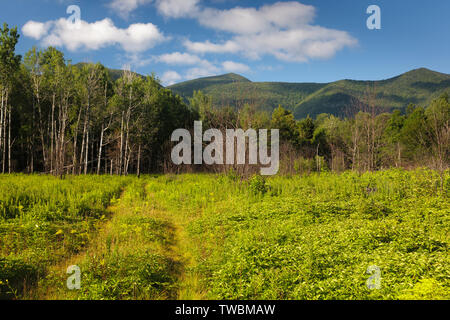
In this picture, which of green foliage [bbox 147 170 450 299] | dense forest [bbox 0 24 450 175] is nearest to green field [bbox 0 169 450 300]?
green foliage [bbox 147 170 450 299]

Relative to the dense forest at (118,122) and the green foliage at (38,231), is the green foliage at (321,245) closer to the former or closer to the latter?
the green foliage at (38,231)

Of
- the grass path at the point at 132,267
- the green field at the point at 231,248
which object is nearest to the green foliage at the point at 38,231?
the green field at the point at 231,248

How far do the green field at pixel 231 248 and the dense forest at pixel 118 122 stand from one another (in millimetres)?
5841

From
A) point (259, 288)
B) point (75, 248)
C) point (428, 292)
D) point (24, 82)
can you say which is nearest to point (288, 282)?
point (259, 288)

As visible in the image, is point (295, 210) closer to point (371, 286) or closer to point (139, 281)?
point (371, 286)

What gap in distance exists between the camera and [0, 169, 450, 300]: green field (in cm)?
429

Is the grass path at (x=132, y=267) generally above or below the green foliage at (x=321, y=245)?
below

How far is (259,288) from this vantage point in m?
4.40

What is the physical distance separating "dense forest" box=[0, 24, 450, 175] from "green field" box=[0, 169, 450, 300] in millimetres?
5841

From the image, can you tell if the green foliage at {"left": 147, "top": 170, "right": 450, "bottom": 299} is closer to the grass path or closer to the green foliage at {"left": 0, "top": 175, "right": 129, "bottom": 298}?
the grass path

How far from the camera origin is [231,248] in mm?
6246

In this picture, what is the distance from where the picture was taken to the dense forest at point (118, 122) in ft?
59.0
